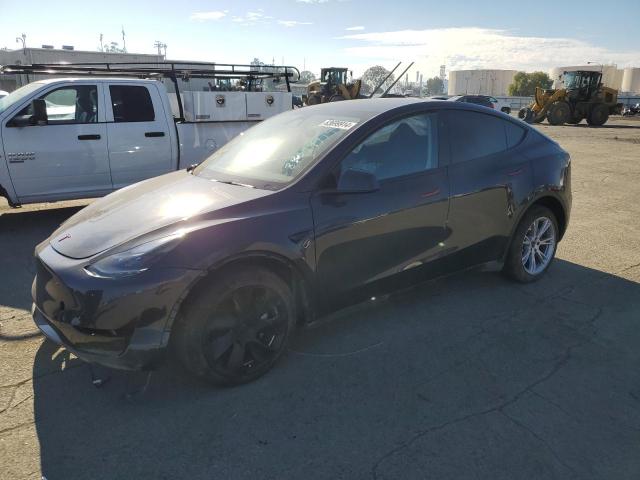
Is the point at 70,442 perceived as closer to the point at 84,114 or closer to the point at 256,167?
the point at 256,167

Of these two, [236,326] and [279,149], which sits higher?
[279,149]

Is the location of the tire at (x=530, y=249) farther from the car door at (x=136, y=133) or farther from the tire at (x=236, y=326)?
the car door at (x=136, y=133)

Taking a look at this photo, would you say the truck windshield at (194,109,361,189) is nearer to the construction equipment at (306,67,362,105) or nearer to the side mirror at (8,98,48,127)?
the side mirror at (8,98,48,127)

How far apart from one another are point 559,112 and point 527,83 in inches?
3364

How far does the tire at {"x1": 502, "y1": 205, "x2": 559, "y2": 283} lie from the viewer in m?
4.39

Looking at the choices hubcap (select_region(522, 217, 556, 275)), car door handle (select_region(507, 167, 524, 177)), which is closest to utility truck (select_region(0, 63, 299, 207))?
car door handle (select_region(507, 167, 524, 177))

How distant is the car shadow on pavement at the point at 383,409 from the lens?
238 cm

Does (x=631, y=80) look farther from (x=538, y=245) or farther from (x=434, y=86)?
(x=538, y=245)

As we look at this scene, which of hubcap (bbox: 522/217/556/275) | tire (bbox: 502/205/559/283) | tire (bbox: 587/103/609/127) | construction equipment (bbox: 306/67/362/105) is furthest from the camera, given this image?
tire (bbox: 587/103/609/127)

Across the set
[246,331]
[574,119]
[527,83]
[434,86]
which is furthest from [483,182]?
[434,86]

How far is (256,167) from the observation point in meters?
3.54

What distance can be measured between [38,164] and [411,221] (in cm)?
508

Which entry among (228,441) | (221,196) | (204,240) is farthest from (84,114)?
(228,441)

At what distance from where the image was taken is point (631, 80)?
414 ft
